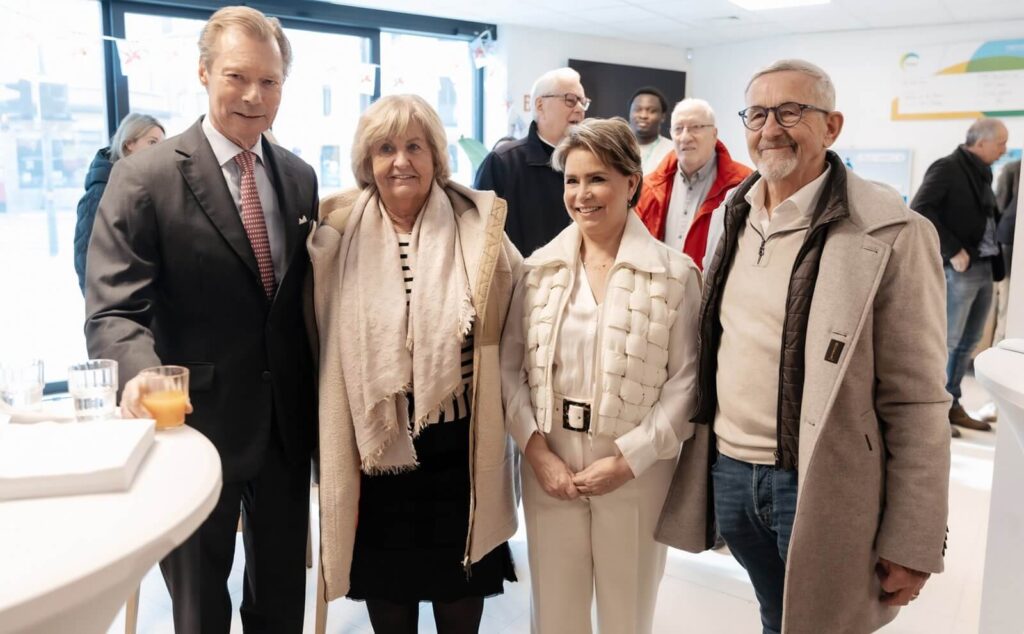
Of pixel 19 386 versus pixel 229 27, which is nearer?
pixel 19 386

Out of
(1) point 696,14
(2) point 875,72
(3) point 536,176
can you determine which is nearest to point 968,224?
(3) point 536,176

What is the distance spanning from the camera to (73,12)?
501 centimetres

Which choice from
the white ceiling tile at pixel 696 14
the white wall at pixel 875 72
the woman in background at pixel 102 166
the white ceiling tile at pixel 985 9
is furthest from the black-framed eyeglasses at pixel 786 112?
the white wall at pixel 875 72

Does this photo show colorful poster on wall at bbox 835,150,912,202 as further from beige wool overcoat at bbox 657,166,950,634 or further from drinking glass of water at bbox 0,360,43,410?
drinking glass of water at bbox 0,360,43,410

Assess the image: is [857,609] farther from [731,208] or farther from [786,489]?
[731,208]

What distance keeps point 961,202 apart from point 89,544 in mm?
4943

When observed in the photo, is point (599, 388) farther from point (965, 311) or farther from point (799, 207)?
point (965, 311)

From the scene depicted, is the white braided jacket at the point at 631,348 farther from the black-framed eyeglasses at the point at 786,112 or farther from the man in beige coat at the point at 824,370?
the black-framed eyeglasses at the point at 786,112

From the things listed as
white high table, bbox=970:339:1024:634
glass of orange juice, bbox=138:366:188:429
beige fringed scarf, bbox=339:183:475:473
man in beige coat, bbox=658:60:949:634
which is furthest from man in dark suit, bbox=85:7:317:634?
white high table, bbox=970:339:1024:634

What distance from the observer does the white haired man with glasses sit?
10.4 ft

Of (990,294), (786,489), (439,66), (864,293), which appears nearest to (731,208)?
(864,293)

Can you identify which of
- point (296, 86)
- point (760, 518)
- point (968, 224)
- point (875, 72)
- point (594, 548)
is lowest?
point (594, 548)

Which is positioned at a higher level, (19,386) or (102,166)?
(102,166)

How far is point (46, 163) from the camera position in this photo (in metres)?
5.19
